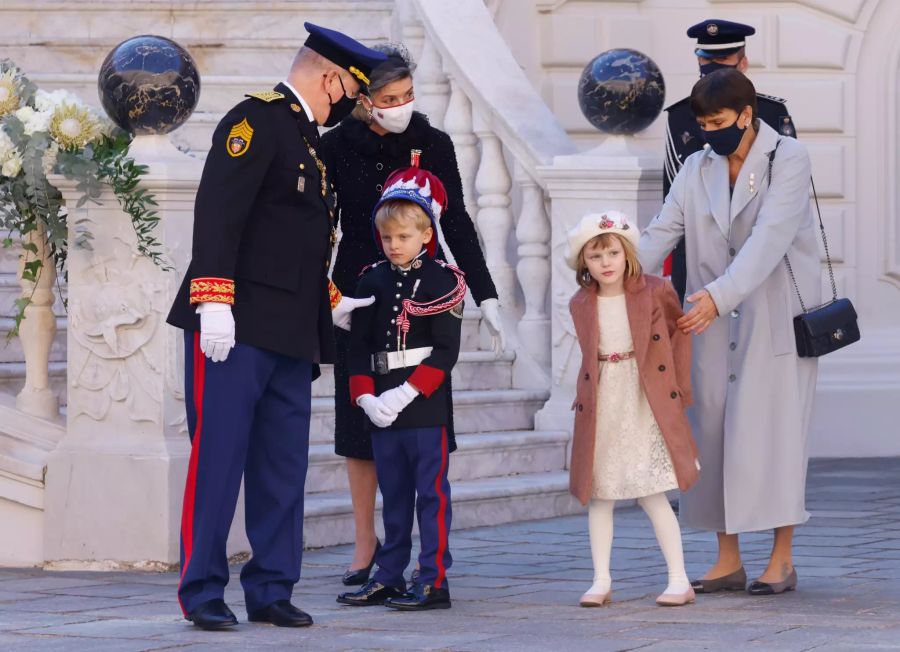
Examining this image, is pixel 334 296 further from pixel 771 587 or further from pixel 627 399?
pixel 771 587

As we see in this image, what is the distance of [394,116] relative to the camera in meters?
5.76

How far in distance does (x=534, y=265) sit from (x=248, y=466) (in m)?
3.12

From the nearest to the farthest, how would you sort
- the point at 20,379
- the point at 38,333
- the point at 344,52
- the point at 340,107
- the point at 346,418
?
the point at 344,52
the point at 340,107
the point at 346,418
the point at 38,333
the point at 20,379

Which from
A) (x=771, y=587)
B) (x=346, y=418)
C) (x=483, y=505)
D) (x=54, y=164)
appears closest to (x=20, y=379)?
(x=54, y=164)

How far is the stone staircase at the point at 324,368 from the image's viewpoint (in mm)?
7254

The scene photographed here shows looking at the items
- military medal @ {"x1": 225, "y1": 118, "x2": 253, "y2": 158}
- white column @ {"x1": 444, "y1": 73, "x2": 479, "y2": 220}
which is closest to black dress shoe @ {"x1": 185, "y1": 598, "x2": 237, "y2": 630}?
military medal @ {"x1": 225, "y1": 118, "x2": 253, "y2": 158}

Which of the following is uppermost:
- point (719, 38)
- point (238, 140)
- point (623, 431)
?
point (719, 38)

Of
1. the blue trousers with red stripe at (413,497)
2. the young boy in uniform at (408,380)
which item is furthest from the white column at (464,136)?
the blue trousers with red stripe at (413,497)

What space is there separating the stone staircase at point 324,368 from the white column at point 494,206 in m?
0.21

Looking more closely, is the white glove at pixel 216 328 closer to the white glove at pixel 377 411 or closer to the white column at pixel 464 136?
the white glove at pixel 377 411

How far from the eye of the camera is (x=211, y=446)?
5.14m

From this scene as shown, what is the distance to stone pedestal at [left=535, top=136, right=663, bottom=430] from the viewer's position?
7.80 m

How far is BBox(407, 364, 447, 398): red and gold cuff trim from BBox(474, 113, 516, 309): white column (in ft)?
9.40

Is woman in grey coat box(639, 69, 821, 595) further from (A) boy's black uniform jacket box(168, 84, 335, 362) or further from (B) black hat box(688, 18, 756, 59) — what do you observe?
(A) boy's black uniform jacket box(168, 84, 335, 362)
